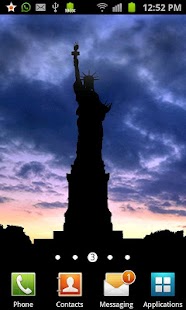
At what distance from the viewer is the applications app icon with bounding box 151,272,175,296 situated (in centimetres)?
968

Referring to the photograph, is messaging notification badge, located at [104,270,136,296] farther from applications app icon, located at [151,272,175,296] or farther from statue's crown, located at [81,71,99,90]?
statue's crown, located at [81,71,99,90]

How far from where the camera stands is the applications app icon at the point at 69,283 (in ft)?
32.3

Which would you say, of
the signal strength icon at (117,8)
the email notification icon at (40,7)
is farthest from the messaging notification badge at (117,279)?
the email notification icon at (40,7)

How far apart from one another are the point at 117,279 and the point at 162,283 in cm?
90

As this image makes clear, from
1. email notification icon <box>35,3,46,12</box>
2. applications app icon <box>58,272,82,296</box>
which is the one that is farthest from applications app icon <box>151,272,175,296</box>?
email notification icon <box>35,3,46,12</box>

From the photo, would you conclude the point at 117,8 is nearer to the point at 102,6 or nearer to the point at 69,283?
the point at 102,6

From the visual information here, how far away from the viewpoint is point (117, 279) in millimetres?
9891

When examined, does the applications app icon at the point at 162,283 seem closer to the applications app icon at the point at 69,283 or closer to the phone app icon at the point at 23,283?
→ the applications app icon at the point at 69,283

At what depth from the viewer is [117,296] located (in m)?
9.83

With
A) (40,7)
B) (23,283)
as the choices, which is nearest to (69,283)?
(23,283)

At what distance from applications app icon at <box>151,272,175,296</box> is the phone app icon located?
2400 millimetres

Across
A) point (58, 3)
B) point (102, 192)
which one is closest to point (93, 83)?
point (102, 192)

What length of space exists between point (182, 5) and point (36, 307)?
6.74 metres

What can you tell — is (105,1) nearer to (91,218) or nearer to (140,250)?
(140,250)
